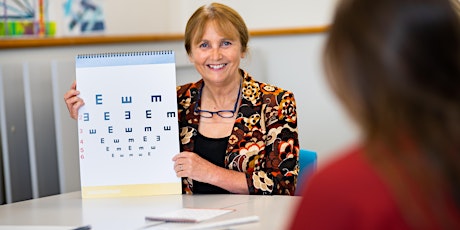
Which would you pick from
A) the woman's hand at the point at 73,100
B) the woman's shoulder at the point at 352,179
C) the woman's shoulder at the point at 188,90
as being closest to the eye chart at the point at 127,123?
the woman's hand at the point at 73,100

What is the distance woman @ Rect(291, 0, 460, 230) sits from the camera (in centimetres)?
95

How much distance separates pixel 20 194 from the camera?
3574 millimetres

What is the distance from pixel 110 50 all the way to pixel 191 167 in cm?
144

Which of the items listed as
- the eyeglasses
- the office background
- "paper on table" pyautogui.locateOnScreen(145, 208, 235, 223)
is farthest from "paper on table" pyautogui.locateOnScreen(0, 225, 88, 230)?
the office background

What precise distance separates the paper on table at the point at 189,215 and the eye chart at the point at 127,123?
364 millimetres

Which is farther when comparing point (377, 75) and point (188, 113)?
point (188, 113)

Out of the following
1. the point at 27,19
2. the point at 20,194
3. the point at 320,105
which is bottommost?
the point at 20,194

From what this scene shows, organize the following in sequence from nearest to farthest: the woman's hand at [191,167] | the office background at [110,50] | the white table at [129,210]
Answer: the white table at [129,210], the woman's hand at [191,167], the office background at [110,50]

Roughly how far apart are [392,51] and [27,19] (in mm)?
2844

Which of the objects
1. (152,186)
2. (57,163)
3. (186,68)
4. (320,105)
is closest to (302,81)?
(320,105)

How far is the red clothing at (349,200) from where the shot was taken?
0.97 m

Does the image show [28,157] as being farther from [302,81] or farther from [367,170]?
[367,170]

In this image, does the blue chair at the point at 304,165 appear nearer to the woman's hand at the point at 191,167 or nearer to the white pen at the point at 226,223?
the woman's hand at the point at 191,167

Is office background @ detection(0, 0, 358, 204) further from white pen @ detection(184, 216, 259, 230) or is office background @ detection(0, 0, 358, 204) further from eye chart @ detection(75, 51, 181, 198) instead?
white pen @ detection(184, 216, 259, 230)
